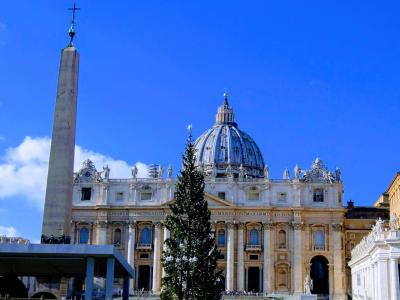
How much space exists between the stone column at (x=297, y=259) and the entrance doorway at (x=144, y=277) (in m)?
17.4

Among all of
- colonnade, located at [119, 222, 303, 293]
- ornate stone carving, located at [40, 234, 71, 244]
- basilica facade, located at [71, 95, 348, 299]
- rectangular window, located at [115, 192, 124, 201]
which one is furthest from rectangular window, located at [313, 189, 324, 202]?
ornate stone carving, located at [40, 234, 71, 244]

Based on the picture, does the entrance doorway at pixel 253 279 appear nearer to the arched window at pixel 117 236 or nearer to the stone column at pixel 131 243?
the stone column at pixel 131 243

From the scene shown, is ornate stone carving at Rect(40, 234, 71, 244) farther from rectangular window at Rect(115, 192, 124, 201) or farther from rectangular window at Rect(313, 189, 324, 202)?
rectangular window at Rect(313, 189, 324, 202)

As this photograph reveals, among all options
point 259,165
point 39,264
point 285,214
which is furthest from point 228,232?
point 39,264

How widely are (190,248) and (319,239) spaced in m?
42.2

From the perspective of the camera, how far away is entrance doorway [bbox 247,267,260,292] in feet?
273

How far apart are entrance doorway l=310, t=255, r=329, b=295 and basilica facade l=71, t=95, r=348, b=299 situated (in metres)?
0.12

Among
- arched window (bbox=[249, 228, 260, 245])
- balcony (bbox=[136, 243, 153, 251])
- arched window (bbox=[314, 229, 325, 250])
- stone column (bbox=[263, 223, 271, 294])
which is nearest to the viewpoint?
stone column (bbox=[263, 223, 271, 294])

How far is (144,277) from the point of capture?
84875 mm

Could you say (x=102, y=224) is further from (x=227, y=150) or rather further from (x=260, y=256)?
(x=227, y=150)

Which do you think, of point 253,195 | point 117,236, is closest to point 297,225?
point 253,195

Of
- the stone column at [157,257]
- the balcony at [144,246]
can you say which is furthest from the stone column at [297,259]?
the balcony at [144,246]

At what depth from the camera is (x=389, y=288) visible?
4372 cm

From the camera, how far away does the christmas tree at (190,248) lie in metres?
42.3
